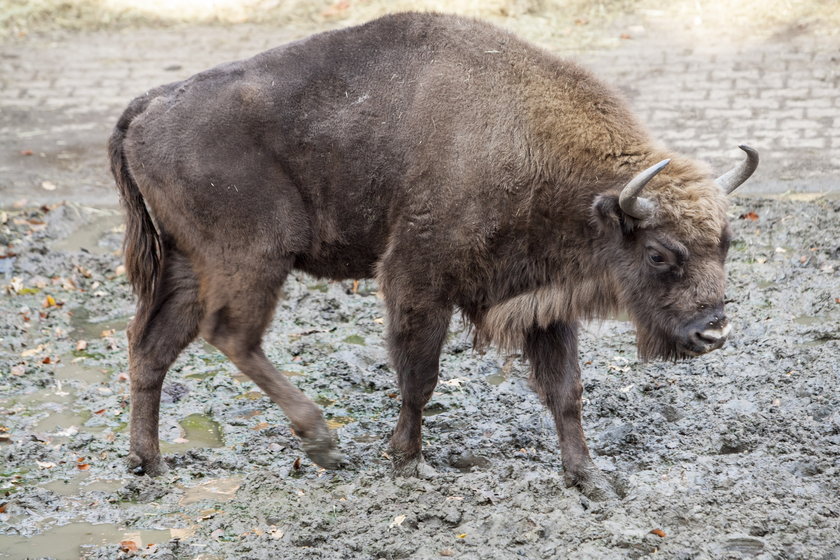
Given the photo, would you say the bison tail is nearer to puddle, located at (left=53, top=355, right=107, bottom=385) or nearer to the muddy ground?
the muddy ground

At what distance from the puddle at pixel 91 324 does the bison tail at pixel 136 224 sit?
147cm

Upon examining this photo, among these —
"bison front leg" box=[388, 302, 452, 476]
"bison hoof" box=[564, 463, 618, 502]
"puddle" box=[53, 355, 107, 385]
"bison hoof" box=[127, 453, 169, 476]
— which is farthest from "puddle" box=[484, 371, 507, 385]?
"puddle" box=[53, 355, 107, 385]

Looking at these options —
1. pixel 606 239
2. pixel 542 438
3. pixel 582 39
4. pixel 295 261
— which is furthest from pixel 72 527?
pixel 582 39

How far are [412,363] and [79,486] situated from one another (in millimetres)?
1754

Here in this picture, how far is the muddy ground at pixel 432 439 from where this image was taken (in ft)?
14.6

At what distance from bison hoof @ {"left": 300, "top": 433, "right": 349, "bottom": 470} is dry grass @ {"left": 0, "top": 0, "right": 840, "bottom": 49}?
258 inches

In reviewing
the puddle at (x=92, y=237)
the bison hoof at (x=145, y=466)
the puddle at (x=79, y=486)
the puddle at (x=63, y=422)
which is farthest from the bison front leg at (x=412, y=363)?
the puddle at (x=92, y=237)

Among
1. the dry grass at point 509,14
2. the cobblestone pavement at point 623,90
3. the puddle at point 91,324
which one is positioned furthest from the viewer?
the dry grass at point 509,14

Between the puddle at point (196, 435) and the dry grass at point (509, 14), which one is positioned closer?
the puddle at point (196, 435)

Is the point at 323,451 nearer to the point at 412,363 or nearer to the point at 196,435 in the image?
the point at 412,363

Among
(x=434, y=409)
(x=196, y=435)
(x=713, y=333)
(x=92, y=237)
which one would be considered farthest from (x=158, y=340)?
(x=92, y=237)

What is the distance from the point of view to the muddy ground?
445 cm

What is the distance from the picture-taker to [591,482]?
16.2 feet

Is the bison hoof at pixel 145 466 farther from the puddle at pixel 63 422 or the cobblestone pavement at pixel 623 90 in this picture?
the cobblestone pavement at pixel 623 90
